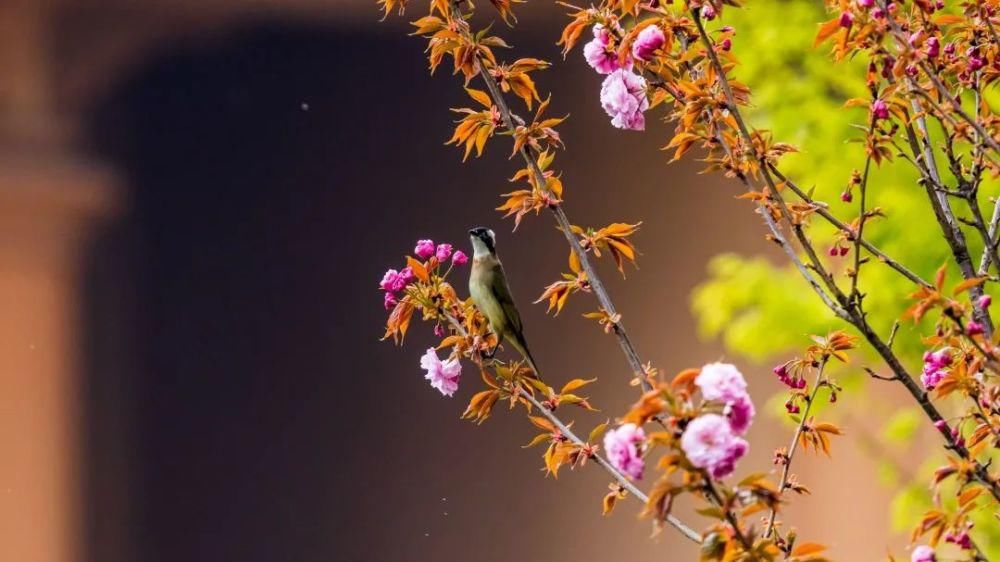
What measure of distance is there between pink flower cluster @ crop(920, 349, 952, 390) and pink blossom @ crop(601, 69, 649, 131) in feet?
1.99

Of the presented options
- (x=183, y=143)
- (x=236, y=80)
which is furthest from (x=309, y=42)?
(x=183, y=143)

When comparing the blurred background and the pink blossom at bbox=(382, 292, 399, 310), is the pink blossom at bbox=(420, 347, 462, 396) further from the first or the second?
the blurred background

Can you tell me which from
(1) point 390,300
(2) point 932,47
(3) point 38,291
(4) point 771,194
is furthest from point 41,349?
(2) point 932,47

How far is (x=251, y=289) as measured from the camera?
162 inches

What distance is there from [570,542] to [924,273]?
1.78 m

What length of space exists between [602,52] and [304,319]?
2496 mm

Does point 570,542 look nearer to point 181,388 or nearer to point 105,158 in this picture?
point 181,388

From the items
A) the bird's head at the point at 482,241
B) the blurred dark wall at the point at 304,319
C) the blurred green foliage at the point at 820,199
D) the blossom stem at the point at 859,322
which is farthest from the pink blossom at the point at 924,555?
the blurred dark wall at the point at 304,319

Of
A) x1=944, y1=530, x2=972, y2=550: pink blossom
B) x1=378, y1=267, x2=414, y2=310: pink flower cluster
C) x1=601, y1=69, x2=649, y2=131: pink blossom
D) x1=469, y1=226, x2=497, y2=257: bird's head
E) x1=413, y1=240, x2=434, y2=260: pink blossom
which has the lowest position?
x1=944, y1=530, x2=972, y2=550: pink blossom

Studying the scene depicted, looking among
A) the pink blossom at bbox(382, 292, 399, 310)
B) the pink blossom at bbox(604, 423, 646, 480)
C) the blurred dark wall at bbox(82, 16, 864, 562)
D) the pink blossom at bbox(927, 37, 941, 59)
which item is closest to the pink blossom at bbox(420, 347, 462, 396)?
the pink blossom at bbox(382, 292, 399, 310)

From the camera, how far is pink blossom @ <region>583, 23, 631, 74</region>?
1885 mm

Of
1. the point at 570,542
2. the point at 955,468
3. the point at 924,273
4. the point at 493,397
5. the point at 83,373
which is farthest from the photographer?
the point at 570,542

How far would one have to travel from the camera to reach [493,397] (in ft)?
6.53

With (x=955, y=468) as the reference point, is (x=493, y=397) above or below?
above
